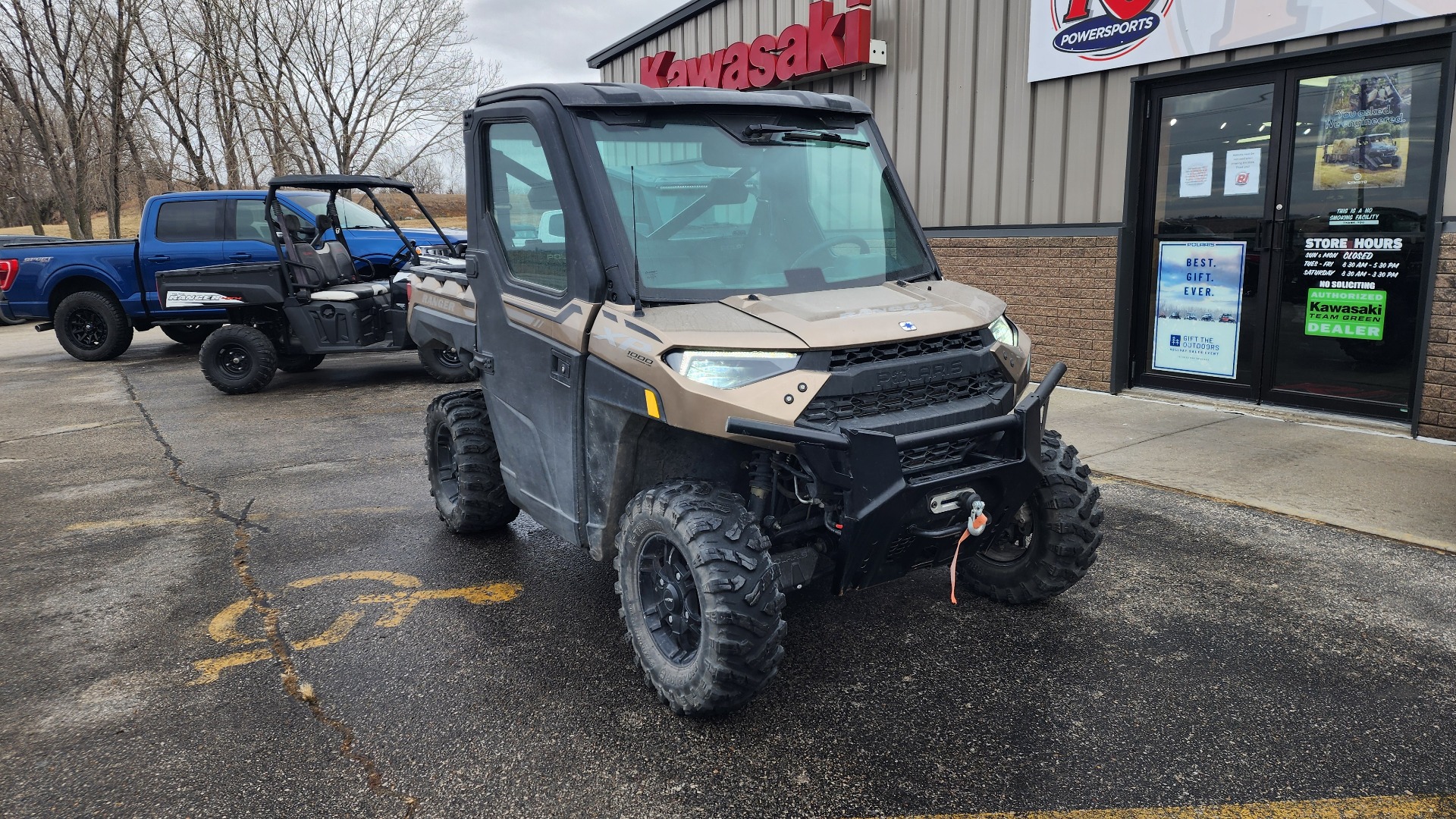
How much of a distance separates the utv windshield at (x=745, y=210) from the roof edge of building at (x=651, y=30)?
957 centimetres

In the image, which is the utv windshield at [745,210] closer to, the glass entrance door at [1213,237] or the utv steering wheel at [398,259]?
the glass entrance door at [1213,237]

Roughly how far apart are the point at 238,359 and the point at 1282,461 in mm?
9665

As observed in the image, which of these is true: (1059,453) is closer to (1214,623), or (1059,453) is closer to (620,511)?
(1214,623)

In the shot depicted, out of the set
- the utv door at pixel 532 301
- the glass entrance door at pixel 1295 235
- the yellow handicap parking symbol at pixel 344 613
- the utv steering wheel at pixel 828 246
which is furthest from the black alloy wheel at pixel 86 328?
→ the glass entrance door at pixel 1295 235

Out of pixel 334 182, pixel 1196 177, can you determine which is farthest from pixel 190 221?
pixel 1196 177

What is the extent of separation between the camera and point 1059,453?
392cm

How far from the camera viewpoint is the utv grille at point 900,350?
3164 millimetres

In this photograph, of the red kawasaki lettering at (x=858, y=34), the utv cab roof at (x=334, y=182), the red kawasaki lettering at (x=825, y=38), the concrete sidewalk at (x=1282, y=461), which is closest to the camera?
the concrete sidewalk at (x=1282, y=461)

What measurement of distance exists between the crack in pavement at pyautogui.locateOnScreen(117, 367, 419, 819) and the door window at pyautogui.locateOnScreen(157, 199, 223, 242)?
5994 millimetres

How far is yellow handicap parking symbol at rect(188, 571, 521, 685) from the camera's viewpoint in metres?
3.89

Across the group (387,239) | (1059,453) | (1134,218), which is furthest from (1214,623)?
(387,239)

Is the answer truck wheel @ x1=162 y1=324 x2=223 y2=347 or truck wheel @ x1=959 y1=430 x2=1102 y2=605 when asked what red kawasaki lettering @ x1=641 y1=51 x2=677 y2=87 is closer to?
truck wheel @ x1=162 y1=324 x2=223 y2=347

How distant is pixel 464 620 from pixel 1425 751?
3.53 metres

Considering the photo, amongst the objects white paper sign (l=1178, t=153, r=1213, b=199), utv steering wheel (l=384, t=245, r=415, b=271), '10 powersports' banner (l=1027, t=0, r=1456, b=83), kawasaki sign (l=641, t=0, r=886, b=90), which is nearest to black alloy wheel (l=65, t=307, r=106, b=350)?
utv steering wheel (l=384, t=245, r=415, b=271)
